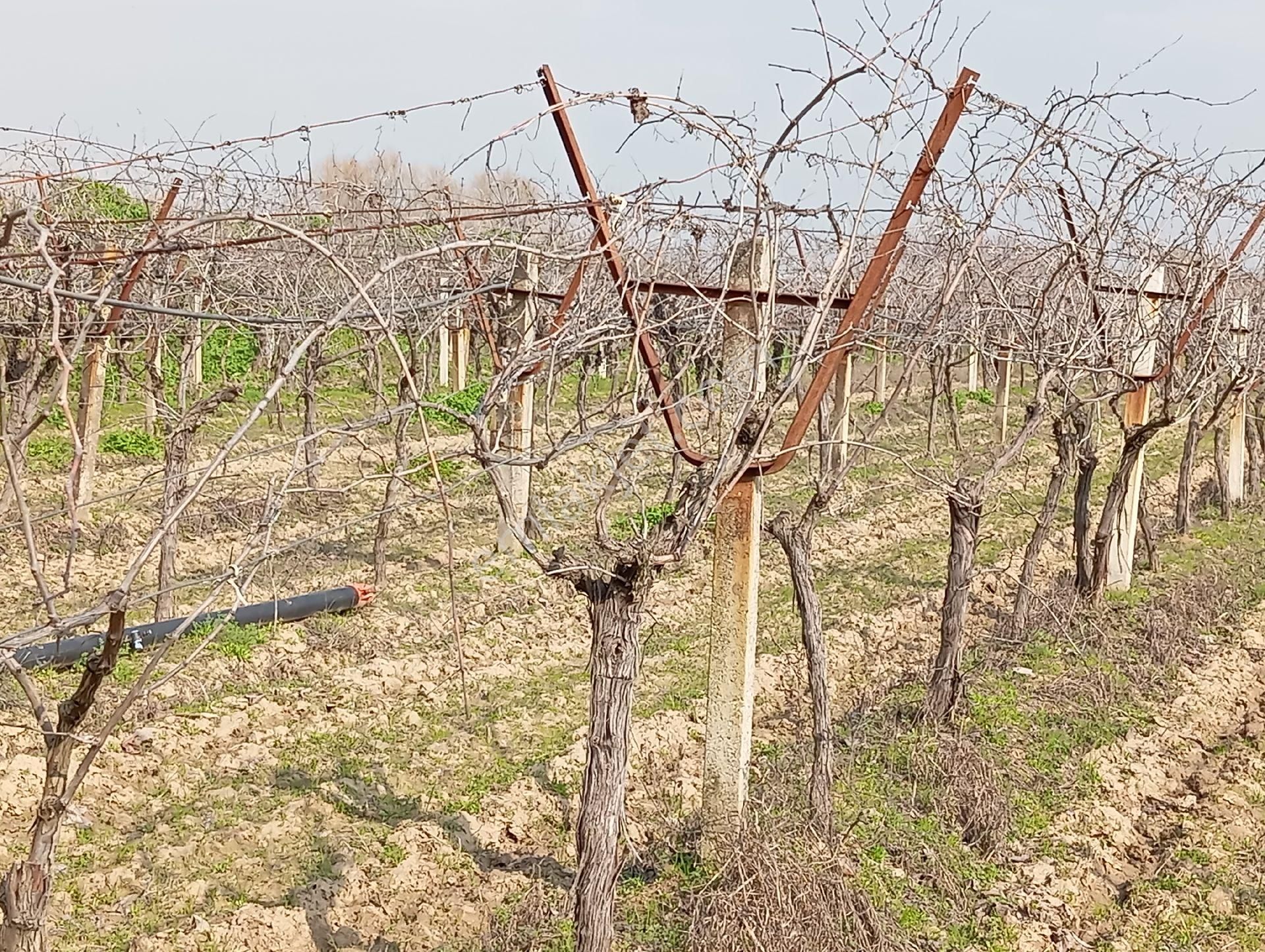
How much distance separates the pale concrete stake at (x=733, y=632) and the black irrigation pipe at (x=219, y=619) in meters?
2.36

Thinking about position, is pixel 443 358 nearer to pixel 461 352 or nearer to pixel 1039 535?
pixel 461 352

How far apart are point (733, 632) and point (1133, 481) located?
4.93 m

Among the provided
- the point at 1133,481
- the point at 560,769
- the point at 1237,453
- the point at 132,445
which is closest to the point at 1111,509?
the point at 1133,481

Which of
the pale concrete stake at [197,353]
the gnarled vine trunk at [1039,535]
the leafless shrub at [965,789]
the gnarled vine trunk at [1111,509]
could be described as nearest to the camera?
the leafless shrub at [965,789]

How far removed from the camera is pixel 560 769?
4582 mm

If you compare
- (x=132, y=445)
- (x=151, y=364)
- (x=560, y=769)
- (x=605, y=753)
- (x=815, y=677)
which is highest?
(x=151, y=364)

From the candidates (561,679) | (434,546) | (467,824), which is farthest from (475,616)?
(467,824)

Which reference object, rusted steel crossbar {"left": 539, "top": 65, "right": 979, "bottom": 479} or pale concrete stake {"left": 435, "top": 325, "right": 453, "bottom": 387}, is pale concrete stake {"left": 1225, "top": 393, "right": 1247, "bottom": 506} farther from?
pale concrete stake {"left": 435, "top": 325, "right": 453, "bottom": 387}

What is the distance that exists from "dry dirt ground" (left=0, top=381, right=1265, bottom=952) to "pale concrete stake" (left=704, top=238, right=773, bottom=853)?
0.23m

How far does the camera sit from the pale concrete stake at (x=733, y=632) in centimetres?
380

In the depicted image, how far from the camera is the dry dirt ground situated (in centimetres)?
363

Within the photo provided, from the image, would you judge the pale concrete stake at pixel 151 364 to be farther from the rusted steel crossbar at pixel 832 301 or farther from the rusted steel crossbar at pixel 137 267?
the rusted steel crossbar at pixel 832 301

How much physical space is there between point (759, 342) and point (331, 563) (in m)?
5.05

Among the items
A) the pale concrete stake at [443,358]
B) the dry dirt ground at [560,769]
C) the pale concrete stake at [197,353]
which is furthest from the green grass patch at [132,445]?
the pale concrete stake at [443,358]
